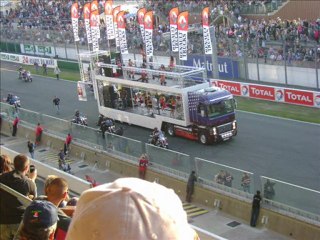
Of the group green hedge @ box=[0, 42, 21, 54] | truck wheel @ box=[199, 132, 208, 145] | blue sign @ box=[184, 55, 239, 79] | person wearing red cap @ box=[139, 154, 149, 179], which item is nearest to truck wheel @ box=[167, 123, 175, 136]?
truck wheel @ box=[199, 132, 208, 145]

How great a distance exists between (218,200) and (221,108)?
7.88m

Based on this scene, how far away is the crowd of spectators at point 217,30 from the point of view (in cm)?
3438

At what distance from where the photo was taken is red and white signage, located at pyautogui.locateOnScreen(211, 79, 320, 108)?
30.3 meters

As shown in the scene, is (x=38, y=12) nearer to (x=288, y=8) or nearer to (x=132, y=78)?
(x=288, y=8)

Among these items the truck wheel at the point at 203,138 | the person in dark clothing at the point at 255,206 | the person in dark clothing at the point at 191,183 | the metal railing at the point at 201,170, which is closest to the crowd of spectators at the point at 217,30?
the truck wheel at the point at 203,138

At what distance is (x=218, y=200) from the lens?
1980cm

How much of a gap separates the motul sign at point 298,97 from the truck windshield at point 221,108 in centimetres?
553

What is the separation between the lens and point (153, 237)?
1.91 metres

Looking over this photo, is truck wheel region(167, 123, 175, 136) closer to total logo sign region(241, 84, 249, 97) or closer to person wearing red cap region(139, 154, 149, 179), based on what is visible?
person wearing red cap region(139, 154, 149, 179)

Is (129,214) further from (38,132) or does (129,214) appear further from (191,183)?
(38,132)

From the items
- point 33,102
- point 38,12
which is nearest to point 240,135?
point 33,102

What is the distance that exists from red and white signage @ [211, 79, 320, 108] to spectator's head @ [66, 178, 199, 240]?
28.8 metres

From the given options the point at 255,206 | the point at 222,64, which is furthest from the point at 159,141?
the point at 222,64

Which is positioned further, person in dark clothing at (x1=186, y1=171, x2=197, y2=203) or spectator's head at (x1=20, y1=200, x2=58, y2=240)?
person in dark clothing at (x1=186, y1=171, x2=197, y2=203)
